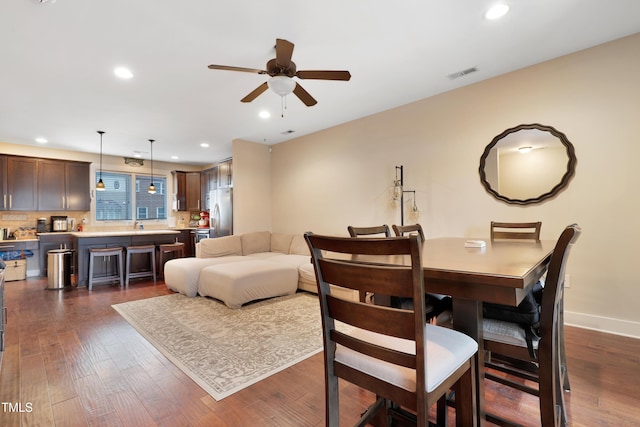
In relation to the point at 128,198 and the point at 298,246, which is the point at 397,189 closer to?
the point at 298,246

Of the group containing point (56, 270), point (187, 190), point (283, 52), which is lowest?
point (56, 270)

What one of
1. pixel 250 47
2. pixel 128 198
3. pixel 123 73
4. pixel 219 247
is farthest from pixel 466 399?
pixel 128 198

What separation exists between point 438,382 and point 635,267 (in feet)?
9.94

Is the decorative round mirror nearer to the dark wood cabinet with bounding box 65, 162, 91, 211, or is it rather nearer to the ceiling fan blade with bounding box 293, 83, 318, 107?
the ceiling fan blade with bounding box 293, 83, 318, 107

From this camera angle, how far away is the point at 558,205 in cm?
304

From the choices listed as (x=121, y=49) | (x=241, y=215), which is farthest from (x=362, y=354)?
(x=241, y=215)

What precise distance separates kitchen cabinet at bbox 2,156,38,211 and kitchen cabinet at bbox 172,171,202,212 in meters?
2.75

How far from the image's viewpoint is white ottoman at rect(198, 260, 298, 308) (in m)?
3.67

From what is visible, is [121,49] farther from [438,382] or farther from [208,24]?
[438,382]

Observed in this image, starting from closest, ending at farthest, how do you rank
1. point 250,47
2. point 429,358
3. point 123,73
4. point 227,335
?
point 429,358
point 250,47
point 227,335
point 123,73

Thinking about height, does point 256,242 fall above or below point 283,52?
below

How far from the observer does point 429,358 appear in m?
1.04

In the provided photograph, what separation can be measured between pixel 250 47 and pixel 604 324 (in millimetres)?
4331

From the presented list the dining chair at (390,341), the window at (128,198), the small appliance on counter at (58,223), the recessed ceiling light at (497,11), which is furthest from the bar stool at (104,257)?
the recessed ceiling light at (497,11)
